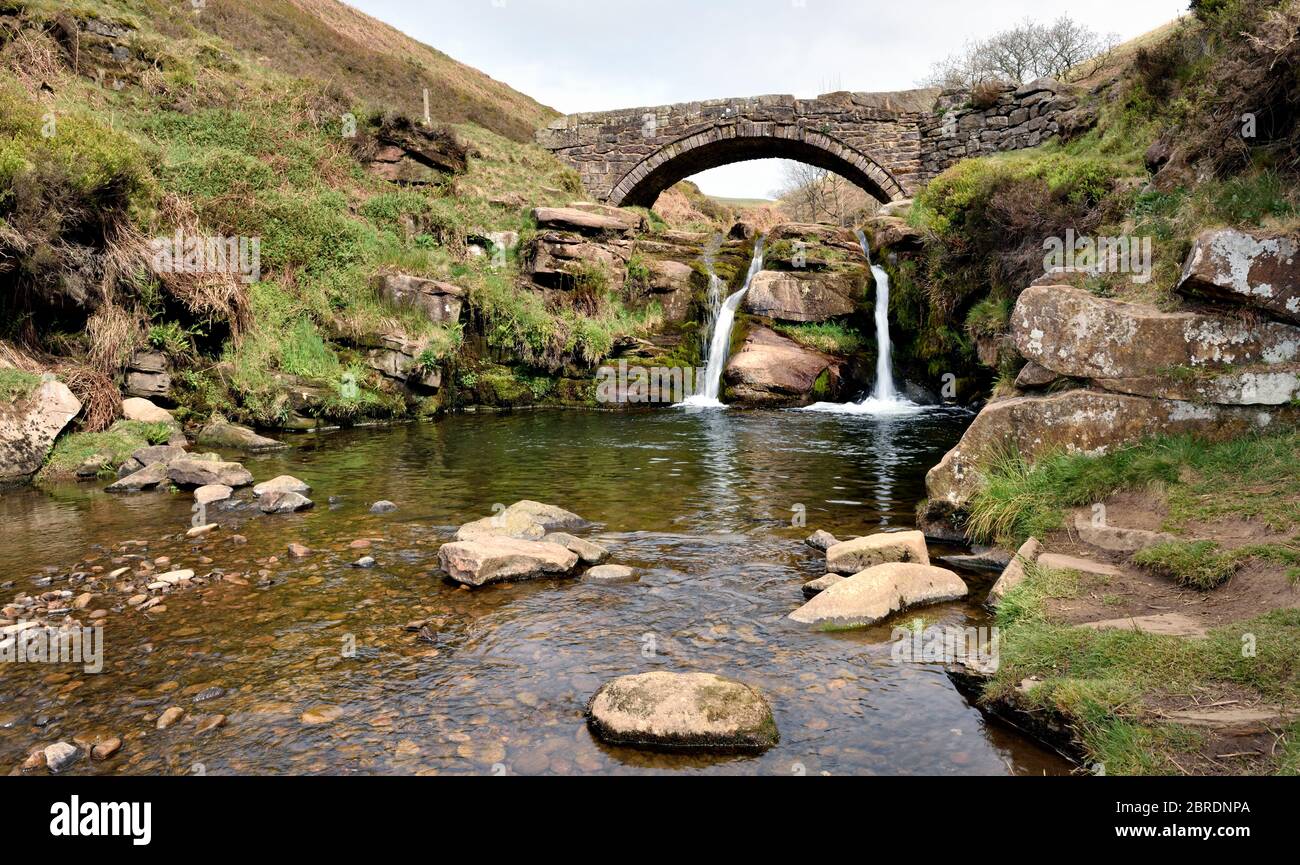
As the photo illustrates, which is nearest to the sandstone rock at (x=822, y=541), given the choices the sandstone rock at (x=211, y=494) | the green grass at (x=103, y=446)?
the sandstone rock at (x=211, y=494)

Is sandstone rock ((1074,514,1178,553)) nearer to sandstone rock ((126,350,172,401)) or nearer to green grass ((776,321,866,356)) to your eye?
green grass ((776,321,866,356))

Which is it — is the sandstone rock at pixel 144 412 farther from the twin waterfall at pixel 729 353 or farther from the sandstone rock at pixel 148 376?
the twin waterfall at pixel 729 353

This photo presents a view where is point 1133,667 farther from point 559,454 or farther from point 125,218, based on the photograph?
point 125,218

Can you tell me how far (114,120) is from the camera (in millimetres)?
18094

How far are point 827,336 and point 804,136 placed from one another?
476 inches

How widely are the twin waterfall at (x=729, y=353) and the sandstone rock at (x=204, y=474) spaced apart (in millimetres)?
10765

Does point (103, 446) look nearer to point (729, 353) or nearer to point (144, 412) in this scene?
point (144, 412)

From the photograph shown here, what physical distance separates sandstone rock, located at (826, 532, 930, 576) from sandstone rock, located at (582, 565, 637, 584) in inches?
63.7

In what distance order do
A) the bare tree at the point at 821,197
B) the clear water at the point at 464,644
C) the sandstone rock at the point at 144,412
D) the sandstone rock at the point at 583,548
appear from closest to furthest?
the clear water at the point at 464,644, the sandstone rock at the point at 583,548, the sandstone rock at the point at 144,412, the bare tree at the point at 821,197

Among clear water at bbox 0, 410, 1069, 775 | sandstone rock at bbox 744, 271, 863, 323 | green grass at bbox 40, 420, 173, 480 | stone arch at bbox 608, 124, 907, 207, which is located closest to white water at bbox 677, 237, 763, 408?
sandstone rock at bbox 744, 271, 863, 323

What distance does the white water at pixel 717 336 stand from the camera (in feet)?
62.1

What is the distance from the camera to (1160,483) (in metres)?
5.72

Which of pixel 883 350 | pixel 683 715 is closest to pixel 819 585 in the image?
pixel 683 715
